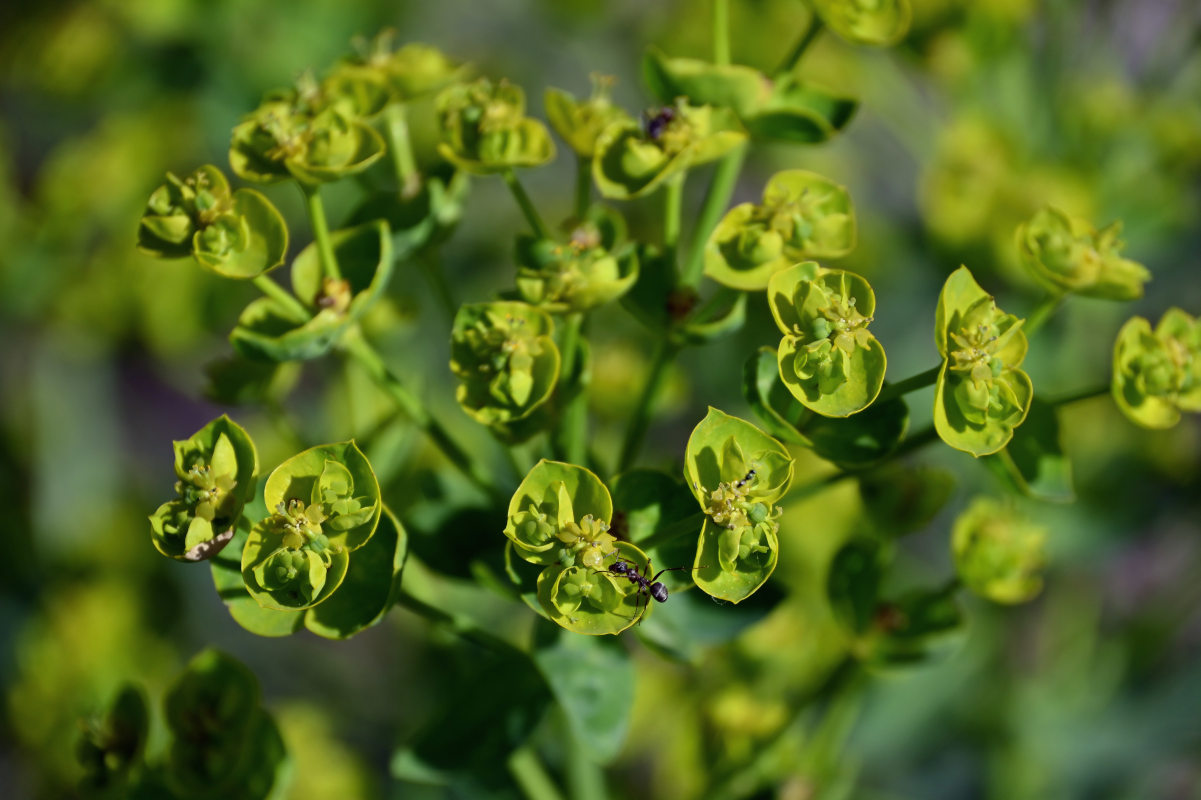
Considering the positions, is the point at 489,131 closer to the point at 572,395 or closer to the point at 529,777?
the point at 572,395

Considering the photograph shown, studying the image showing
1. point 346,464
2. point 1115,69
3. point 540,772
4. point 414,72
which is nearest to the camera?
point 346,464

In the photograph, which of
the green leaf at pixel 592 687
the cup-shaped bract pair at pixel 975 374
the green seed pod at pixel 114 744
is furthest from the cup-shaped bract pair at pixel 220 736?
the cup-shaped bract pair at pixel 975 374

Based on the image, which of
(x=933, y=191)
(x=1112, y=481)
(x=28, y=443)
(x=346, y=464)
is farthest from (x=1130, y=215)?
(x=28, y=443)

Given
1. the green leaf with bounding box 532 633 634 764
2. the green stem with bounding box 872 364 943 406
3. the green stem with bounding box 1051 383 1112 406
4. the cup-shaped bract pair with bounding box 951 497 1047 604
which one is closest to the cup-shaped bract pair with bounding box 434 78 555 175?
the green stem with bounding box 872 364 943 406

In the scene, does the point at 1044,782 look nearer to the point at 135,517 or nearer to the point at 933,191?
the point at 933,191

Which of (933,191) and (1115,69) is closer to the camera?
(933,191)

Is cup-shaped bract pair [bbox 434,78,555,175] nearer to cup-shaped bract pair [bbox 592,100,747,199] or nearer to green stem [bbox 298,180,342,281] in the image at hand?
cup-shaped bract pair [bbox 592,100,747,199]
